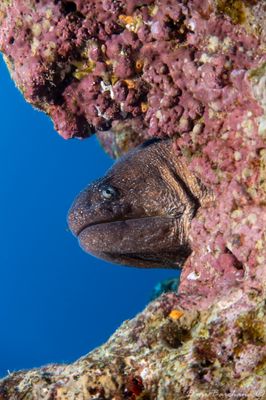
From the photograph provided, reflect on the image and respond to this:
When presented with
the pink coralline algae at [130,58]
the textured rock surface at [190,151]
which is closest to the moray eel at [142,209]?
the textured rock surface at [190,151]

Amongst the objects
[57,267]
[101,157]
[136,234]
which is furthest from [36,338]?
[136,234]

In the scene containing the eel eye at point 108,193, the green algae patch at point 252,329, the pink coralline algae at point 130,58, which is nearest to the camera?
the green algae patch at point 252,329

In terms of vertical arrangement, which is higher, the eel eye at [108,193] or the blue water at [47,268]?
the blue water at [47,268]

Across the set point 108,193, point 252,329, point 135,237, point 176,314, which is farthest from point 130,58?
point 252,329

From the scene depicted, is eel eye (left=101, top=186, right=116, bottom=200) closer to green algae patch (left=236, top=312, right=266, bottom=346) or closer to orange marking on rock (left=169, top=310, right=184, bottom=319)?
orange marking on rock (left=169, top=310, right=184, bottom=319)

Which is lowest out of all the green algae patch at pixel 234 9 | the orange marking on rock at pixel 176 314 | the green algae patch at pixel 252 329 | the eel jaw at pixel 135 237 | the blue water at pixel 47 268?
the green algae patch at pixel 252 329

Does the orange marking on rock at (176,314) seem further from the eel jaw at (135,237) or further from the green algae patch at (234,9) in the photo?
the green algae patch at (234,9)

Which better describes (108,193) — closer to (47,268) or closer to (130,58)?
(130,58)
